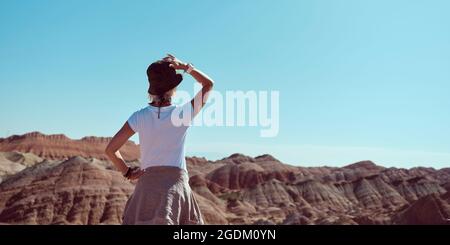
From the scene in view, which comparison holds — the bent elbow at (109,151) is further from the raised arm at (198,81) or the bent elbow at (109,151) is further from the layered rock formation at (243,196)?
the layered rock formation at (243,196)

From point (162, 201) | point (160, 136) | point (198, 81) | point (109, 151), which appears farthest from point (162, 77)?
point (162, 201)

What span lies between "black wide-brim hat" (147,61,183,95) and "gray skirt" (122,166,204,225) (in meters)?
0.58

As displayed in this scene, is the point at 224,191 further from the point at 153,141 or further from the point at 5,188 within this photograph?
the point at 153,141

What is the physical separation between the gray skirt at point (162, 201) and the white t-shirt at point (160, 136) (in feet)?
0.20

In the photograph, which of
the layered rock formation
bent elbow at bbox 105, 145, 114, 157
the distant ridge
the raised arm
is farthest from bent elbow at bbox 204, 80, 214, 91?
the distant ridge

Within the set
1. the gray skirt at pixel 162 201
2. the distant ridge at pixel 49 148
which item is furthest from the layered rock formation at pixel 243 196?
the distant ridge at pixel 49 148

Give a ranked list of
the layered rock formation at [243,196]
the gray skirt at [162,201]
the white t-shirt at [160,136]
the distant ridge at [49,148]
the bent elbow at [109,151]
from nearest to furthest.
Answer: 1. the gray skirt at [162,201]
2. the white t-shirt at [160,136]
3. the bent elbow at [109,151]
4. the layered rock formation at [243,196]
5. the distant ridge at [49,148]

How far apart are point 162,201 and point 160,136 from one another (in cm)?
46

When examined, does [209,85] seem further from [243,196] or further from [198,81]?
[243,196]

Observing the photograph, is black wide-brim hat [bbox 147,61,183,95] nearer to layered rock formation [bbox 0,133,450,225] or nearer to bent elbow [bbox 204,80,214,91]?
bent elbow [bbox 204,80,214,91]

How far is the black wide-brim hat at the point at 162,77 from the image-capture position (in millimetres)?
3721

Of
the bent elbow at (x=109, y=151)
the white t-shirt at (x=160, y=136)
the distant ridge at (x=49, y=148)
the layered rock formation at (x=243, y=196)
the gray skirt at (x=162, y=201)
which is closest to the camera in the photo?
the gray skirt at (x=162, y=201)

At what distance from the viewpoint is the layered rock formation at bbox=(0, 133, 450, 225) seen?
61.3 m
